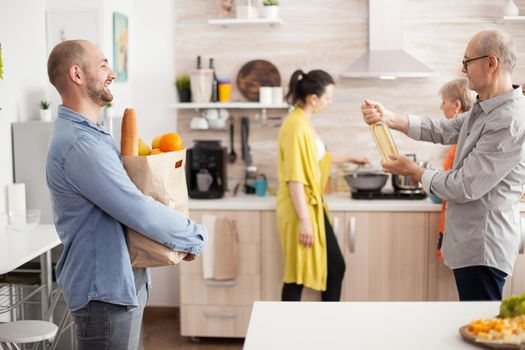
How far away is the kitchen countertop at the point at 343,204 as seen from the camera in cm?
401

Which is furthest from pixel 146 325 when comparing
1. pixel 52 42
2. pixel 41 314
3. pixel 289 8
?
pixel 289 8

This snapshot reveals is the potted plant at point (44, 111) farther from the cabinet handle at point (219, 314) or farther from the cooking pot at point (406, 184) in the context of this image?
the cooking pot at point (406, 184)

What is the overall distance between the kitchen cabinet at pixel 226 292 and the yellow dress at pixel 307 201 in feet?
0.83

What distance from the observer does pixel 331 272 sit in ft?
13.0

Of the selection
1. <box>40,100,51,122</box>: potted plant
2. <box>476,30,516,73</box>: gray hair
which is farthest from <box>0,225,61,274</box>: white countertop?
<box>476,30,516,73</box>: gray hair

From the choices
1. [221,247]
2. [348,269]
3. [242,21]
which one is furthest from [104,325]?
[242,21]

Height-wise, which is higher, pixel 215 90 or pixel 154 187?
pixel 215 90

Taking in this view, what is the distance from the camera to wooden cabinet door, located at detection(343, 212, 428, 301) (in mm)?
4027

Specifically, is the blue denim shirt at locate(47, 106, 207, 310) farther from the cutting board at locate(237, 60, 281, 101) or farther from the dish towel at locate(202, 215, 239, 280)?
the cutting board at locate(237, 60, 281, 101)

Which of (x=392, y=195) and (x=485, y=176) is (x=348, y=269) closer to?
(x=392, y=195)

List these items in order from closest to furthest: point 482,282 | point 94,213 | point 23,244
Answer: point 94,213 < point 482,282 < point 23,244

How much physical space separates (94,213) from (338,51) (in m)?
2.75

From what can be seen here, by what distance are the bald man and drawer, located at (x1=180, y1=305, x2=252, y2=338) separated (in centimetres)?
204

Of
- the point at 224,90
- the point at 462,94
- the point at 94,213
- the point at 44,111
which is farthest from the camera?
the point at 224,90
